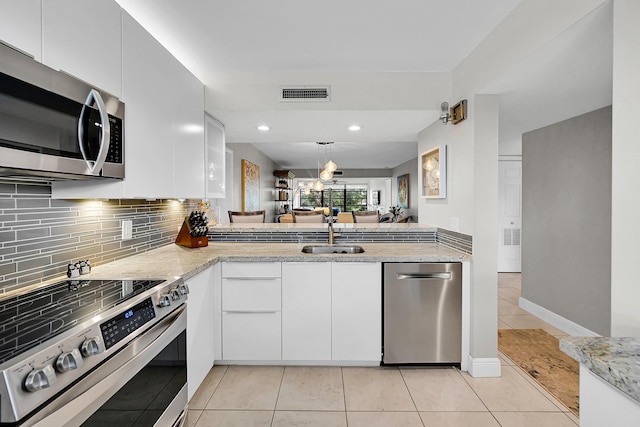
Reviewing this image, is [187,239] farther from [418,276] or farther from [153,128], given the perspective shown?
[418,276]

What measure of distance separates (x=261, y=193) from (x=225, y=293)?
5020 millimetres

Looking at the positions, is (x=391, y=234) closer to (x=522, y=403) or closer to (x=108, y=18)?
(x=522, y=403)

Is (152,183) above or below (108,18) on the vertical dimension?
below

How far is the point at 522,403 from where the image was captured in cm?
208

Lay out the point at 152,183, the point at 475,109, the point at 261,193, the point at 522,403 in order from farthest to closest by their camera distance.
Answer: the point at 261,193 < the point at 475,109 < the point at 522,403 < the point at 152,183

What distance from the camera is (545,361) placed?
263cm

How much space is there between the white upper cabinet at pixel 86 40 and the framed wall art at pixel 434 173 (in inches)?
93.4

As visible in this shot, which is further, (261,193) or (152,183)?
(261,193)

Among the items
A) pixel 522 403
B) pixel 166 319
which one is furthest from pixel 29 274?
pixel 522 403

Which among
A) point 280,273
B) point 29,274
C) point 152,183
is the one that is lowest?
point 280,273

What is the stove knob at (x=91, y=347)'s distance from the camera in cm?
103

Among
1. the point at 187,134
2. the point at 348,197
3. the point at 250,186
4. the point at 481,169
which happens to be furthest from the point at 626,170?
the point at 348,197

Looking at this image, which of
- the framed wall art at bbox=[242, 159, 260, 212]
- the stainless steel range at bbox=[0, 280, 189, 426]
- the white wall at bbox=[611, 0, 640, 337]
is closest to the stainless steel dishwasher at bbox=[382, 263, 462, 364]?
the white wall at bbox=[611, 0, 640, 337]

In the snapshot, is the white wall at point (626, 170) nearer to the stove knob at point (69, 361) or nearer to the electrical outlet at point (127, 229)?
the stove knob at point (69, 361)
